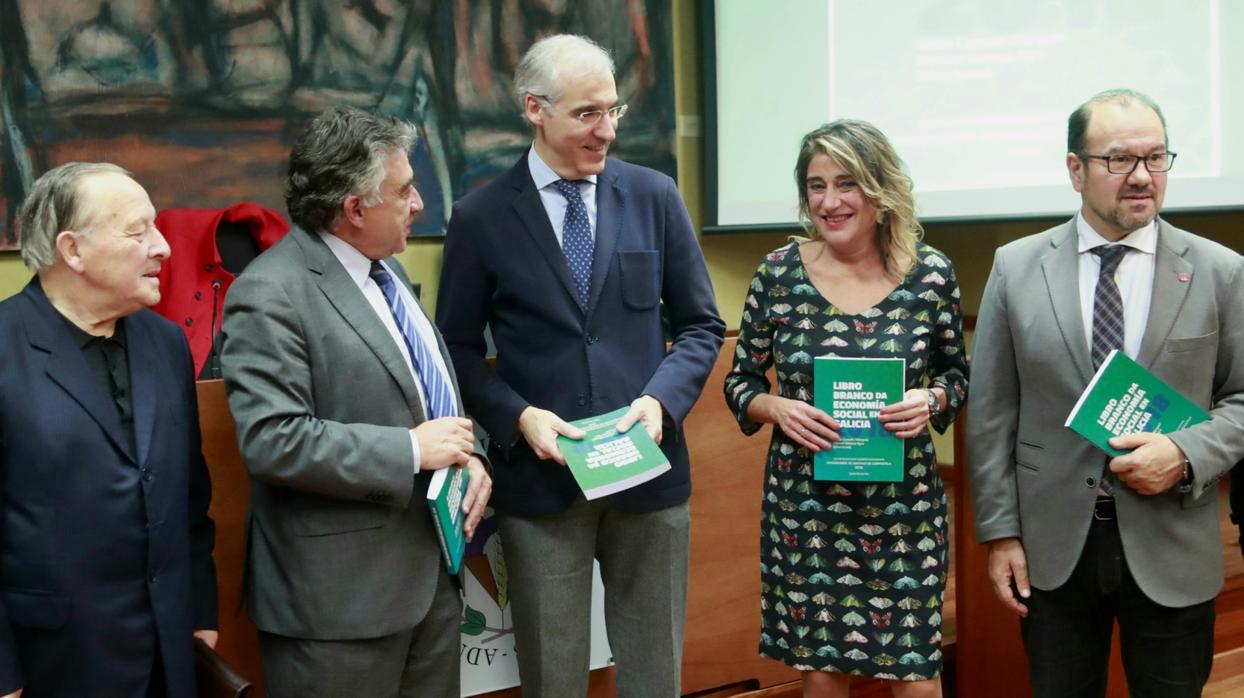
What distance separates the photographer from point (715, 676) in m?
2.97

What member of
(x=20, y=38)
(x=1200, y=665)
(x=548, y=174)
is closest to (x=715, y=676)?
(x=1200, y=665)

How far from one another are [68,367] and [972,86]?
3.64 metres

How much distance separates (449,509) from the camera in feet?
6.39

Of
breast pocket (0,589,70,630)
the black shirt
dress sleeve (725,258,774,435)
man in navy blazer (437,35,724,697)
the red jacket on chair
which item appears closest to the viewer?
breast pocket (0,589,70,630)

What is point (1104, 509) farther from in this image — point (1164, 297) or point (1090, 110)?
point (1090, 110)

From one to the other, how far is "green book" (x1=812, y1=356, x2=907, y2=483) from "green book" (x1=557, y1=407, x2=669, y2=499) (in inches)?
14.2

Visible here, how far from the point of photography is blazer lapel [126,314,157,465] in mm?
1781

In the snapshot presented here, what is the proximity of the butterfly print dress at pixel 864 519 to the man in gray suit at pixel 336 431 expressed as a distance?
69 centimetres

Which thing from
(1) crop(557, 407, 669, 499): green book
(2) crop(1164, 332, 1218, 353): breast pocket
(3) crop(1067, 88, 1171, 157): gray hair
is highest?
(3) crop(1067, 88, 1171, 157): gray hair

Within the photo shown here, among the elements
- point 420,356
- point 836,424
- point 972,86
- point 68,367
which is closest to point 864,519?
point 836,424

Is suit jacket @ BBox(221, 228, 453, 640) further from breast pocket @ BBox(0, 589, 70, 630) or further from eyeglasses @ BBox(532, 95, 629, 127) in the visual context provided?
eyeglasses @ BBox(532, 95, 629, 127)

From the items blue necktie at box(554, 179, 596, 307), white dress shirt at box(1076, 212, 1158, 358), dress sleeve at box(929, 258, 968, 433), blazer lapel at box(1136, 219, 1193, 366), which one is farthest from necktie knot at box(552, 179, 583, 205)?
blazer lapel at box(1136, 219, 1193, 366)

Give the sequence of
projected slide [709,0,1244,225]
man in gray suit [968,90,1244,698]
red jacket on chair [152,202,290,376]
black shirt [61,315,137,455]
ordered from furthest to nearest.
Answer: projected slide [709,0,1244,225]
red jacket on chair [152,202,290,376]
man in gray suit [968,90,1244,698]
black shirt [61,315,137,455]

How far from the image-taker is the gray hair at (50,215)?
5.71 feet
